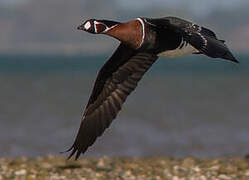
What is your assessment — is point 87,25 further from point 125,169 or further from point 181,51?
point 125,169

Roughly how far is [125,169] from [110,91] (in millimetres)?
1973

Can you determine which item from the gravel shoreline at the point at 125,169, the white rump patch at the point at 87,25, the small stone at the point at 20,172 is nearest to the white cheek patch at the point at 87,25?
the white rump patch at the point at 87,25

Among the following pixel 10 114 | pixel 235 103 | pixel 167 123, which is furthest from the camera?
pixel 235 103

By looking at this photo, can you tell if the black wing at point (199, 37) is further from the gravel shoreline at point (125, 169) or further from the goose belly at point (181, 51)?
the gravel shoreline at point (125, 169)

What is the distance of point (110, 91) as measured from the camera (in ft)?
35.7

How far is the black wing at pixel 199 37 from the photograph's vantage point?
751 cm

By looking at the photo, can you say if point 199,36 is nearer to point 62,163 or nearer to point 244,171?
point 244,171

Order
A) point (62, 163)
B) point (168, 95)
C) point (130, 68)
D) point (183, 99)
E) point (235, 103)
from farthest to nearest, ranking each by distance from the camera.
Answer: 1. point (168, 95)
2. point (183, 99)
3. point (235, 103)
4. point (62, 163)
5. point (130, 68)

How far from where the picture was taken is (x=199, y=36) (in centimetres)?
790

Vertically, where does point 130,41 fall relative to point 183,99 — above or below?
below

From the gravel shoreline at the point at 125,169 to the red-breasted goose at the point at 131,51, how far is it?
952mm

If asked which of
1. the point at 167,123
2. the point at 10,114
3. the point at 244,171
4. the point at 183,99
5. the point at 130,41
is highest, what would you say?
the point at 183,99

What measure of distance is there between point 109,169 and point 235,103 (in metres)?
19.4

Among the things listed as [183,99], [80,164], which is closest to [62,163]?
[80,164]
